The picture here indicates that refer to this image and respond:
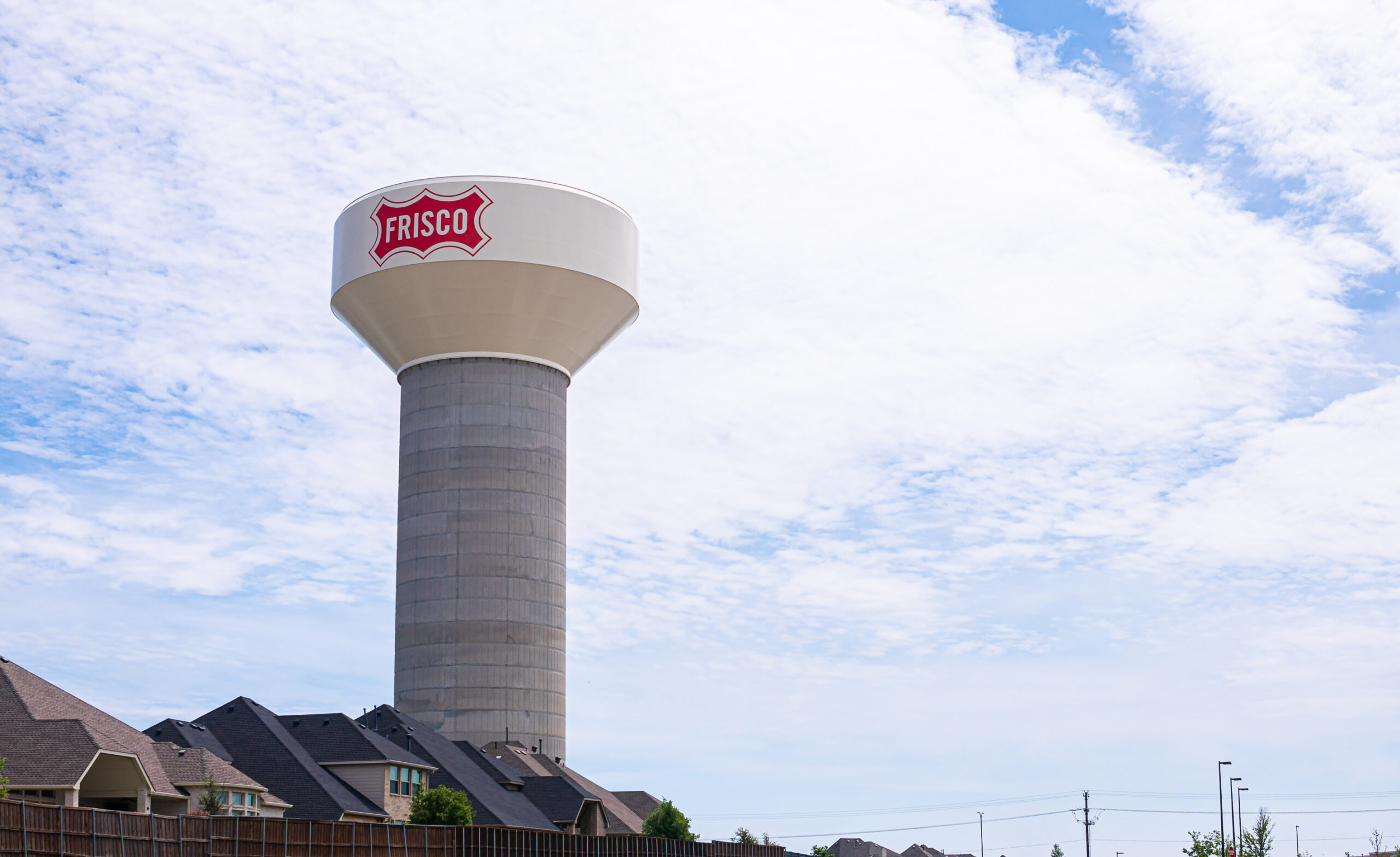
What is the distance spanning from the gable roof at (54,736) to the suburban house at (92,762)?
0.03 metres

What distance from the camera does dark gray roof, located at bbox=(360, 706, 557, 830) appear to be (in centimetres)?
5912

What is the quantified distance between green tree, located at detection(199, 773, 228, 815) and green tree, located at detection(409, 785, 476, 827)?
8.36m

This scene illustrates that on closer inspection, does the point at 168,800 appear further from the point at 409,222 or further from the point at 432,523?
the point at 409,222

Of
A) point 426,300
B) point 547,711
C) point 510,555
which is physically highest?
point 426,300

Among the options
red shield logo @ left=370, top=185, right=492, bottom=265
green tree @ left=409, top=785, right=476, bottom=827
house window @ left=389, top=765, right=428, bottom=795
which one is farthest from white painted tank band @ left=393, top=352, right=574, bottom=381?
green tree @ left=409, top=785, right=476, bottom=827

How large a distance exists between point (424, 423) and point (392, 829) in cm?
3813

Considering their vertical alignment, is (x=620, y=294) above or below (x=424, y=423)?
above

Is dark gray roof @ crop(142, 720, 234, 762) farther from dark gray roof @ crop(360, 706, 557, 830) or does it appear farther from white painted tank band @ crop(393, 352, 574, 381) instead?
white painted tank band @ crop(393, 352, 574, 381)

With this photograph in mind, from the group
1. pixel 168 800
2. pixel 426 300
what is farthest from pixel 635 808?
pixel 168 800

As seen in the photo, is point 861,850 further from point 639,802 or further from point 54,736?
point 54,736

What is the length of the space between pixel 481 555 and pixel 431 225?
1585 cm

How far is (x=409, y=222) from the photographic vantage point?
236ft

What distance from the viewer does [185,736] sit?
53094 millimetres

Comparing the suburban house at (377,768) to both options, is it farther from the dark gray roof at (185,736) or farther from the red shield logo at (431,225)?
the red shield logo at (431,225)
